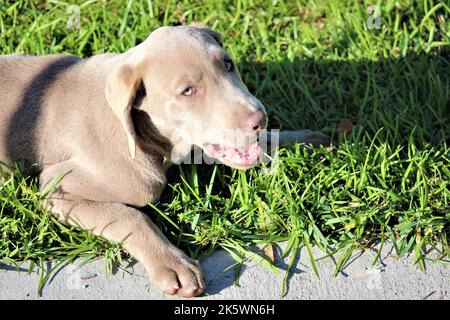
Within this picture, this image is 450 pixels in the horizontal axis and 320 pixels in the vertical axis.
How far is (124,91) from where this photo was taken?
132 inches

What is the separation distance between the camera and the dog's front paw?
11.1 ft

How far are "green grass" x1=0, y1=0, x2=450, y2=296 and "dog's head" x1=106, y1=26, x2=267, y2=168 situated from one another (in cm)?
45

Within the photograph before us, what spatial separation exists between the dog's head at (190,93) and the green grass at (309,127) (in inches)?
17.6

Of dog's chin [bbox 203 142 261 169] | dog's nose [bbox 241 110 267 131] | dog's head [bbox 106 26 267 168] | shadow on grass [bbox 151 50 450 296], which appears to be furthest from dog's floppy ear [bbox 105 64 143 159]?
shadow on grass [bbox 151 50 450 296]

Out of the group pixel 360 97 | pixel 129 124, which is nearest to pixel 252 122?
pixel 129 124

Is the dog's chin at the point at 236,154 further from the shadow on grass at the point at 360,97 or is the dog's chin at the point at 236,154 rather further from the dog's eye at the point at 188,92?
the shadow on grass at the point at 360,97

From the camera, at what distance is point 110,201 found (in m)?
3.73

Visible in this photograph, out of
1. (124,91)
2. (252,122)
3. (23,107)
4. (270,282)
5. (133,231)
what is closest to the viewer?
(252,122)

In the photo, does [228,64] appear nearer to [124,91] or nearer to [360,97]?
[124,91]

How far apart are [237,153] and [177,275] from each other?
0.64m

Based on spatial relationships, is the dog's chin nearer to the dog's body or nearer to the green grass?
the dog's body

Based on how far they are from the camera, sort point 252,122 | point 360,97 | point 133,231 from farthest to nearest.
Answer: point 360,97, point 133,231, point 252,122

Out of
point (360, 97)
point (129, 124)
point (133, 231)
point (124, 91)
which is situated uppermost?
point (124, 91)
